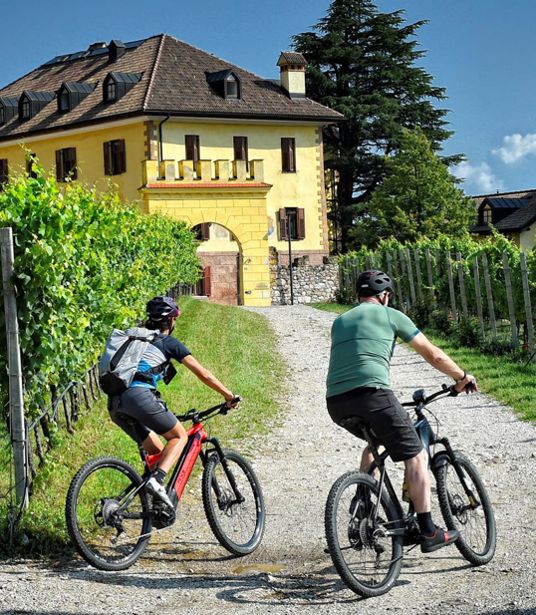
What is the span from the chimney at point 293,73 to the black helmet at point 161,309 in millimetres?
49821

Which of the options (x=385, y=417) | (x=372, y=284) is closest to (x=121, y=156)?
(x=372, y=284)

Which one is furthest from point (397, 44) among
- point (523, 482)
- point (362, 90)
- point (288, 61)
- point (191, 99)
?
point (523, 482)

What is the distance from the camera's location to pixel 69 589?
667 centimetres

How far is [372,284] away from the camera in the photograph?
6996 mm

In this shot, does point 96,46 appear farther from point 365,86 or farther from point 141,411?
point 141,411

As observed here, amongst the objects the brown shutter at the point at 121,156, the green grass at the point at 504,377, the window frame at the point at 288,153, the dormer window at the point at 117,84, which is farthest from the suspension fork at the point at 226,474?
the window frame at the point at 288,153

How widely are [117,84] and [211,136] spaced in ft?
16.4

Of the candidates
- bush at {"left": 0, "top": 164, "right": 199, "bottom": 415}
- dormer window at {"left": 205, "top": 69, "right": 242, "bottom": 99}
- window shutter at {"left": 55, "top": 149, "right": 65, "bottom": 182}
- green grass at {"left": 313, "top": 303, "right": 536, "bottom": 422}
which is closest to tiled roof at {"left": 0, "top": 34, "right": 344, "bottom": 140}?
dormer window at {"left": 205, "top": 69, "right": 242, "bottom": 99}

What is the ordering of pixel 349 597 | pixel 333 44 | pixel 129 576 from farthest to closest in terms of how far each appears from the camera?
1. pixel 333 44
2. pixel 129 576
3. pixel 349 597

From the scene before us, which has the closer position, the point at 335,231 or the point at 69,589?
the point at 69,589

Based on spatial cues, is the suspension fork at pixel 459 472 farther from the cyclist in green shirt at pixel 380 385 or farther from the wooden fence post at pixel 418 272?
the wooden fence post at pixel 418 272

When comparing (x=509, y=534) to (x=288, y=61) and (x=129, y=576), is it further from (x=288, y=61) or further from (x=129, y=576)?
(x=288, y=61)

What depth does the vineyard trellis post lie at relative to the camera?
8.09 meters

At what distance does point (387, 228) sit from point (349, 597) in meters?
51.0
